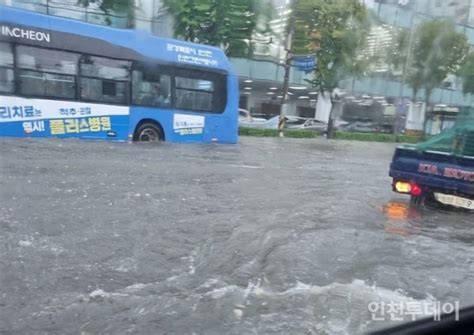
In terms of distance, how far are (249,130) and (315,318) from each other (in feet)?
19.7

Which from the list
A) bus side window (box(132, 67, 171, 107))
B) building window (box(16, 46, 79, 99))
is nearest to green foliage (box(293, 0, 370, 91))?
building window (box(16, 46, 79, 99))

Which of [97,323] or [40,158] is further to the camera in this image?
[40,158]

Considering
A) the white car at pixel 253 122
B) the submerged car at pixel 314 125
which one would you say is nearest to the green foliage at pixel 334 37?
the submerged car at pixel 314 125

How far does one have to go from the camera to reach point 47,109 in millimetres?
6945

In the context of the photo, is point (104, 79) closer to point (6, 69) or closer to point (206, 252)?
point (6, 69)

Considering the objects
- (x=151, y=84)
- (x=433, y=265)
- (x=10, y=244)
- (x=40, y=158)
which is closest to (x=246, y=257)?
(x=433, y=265)

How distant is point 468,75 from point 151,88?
5484mm

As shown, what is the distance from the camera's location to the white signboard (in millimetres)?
6484

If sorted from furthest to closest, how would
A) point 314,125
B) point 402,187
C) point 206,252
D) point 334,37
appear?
point 402,187 < point 314,125 < point 334,37 < point 206,252

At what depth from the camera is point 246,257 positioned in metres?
3.10

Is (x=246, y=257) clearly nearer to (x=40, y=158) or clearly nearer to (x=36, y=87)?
(x=40, y=158)

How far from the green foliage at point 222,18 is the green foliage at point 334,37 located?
1.27 ft

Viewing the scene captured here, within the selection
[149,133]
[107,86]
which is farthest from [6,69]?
[149,133]

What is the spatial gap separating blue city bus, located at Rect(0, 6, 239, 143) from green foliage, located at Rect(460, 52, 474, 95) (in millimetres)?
2409
